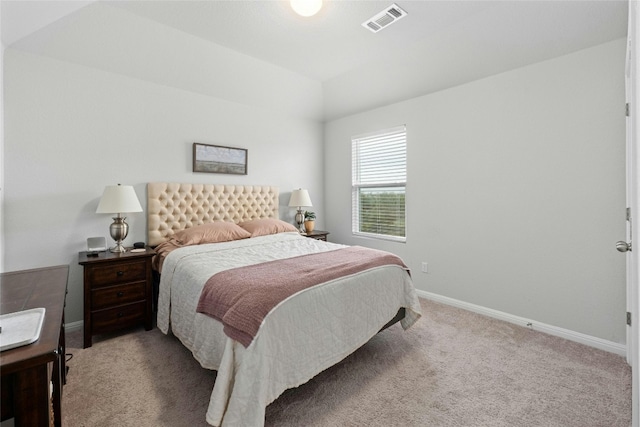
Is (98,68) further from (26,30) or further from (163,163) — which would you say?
(163,163)

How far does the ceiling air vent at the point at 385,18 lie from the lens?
2.43 meters

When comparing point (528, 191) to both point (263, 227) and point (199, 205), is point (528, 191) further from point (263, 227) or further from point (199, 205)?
point (199, 205)

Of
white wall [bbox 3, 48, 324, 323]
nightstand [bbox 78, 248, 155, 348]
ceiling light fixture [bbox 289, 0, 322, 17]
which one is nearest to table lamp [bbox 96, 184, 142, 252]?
nightstand [bbox 78, 248, 155, 348]

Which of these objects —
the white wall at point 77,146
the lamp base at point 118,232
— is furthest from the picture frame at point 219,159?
the lamp base at point 118,232

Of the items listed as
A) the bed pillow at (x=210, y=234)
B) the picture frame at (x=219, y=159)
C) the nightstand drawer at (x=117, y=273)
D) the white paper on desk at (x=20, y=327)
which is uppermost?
the picture frame at (x=219, y=159)

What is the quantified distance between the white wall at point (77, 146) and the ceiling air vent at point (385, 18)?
2055 mm

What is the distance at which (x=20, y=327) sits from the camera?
1048 mm

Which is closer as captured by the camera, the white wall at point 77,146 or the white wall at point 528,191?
the white wall at point 528,191

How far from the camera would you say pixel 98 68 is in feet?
9.57

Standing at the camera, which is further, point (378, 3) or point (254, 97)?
point (254, 97)

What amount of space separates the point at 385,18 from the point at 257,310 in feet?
8.46

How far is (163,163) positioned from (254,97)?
145 centimetres

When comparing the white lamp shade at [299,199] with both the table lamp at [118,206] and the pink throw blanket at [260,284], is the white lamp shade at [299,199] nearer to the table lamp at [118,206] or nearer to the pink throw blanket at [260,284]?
the pink throw blanket at [260,284]

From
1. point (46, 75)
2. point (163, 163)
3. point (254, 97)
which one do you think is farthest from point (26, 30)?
point (254, 97)
